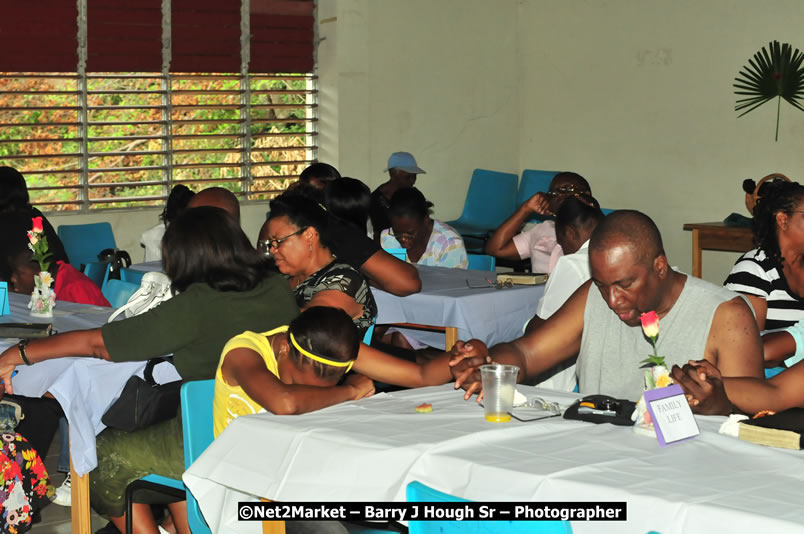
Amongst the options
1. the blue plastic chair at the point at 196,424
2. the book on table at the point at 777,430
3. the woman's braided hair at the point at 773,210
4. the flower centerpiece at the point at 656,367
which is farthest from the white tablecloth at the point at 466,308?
the book on table at the point at 777,430

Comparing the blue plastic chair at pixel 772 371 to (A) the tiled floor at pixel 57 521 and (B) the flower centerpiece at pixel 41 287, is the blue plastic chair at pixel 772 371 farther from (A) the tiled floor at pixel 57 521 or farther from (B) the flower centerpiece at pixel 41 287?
(B) the flower centerpiece at pixel 41 287

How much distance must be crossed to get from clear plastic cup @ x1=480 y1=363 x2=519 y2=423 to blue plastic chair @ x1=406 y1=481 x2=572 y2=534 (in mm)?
562

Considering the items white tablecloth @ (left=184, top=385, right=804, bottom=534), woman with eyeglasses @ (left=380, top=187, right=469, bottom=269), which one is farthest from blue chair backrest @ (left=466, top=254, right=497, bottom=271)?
white tablecloth @ (left=184, top=385, right=804, bottom=534)

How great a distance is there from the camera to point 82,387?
12.0 feet

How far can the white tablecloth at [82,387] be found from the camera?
3559 millimetres

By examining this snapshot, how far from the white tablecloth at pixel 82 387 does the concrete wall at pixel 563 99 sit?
4880mm

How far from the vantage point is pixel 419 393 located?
297 centimetres

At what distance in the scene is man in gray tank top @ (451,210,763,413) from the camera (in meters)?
2.93

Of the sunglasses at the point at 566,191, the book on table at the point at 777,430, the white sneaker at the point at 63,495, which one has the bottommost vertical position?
the white sneaker at the point at 63,495

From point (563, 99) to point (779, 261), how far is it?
655 cm

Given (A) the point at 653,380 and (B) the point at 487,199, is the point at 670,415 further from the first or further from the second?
(B) the point at 487,199

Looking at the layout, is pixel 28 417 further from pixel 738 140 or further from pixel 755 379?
pixel 738 140

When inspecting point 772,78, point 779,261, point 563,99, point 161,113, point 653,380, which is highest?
point 772,78

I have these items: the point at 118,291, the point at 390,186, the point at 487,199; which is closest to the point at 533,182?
the point at 487,199
